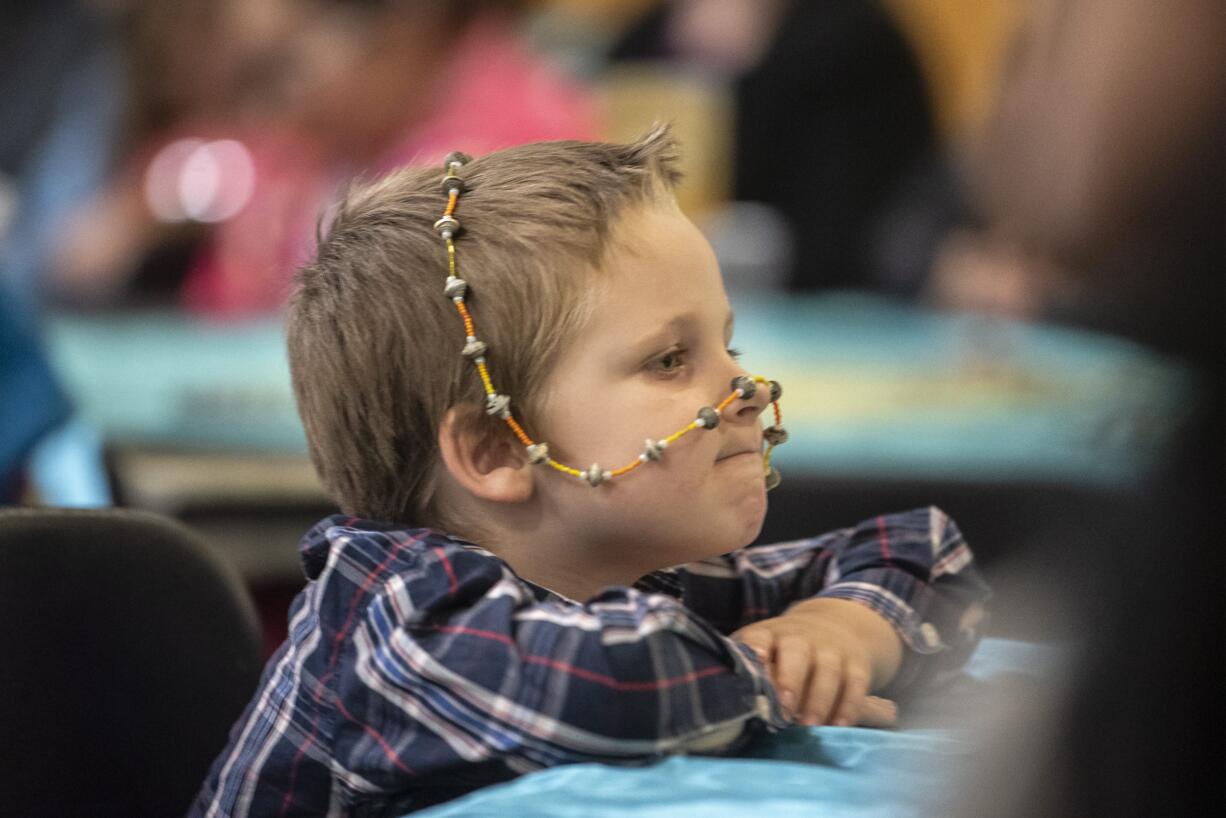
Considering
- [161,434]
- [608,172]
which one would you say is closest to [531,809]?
[608,172]

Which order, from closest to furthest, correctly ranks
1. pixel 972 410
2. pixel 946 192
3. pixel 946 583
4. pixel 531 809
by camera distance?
pixel 531 809 < pixel 946 583 < pixel 972 410 < pixel 946 192

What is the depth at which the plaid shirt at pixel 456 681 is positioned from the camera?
0.69m

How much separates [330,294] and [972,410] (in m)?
1.53

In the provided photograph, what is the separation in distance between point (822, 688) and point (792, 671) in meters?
0.02

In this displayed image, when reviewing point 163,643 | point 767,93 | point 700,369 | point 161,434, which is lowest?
point 161,434

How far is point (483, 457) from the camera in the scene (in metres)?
0.85

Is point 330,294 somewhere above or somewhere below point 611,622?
above

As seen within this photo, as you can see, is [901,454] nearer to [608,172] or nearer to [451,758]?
[608,172]

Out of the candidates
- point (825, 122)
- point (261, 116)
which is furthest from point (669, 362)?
point (261, 116)

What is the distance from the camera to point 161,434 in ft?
8.56

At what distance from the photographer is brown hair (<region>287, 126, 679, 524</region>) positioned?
0.81m

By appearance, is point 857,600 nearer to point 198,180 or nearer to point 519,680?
point 519,680

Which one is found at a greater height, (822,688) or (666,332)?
(666,332)

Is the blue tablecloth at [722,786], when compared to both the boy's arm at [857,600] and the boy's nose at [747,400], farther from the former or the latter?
the boy's nose at [747,400]
